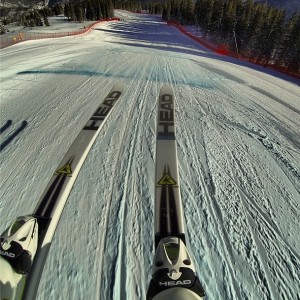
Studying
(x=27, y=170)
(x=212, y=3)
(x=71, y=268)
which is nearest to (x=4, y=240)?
(x=71, y=268)

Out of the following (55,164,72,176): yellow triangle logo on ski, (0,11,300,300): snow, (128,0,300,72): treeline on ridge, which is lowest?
(128,0,300,72): treeline on ridge

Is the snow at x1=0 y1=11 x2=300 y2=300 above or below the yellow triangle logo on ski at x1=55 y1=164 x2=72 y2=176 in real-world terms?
below

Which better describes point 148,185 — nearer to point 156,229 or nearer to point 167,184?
point 167,184

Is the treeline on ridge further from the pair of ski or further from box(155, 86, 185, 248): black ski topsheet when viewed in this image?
the pair of ski

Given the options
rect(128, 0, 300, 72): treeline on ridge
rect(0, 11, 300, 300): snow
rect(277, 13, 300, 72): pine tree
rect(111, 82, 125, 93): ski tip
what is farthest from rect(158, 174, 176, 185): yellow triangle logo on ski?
rect(277, 13, 300, 72): pine tree

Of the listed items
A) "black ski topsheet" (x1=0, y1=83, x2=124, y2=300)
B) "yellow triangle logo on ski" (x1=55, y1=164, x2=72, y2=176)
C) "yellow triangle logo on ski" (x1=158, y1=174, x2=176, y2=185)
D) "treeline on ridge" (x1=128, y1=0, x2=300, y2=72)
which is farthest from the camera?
"treeline on ridge" (x1=128, y1=0, x2=300, y2=72)

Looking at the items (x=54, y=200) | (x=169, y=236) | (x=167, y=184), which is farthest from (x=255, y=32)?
(x=54, y=200)

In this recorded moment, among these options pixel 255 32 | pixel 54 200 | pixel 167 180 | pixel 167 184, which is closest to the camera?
pixel 54 200
